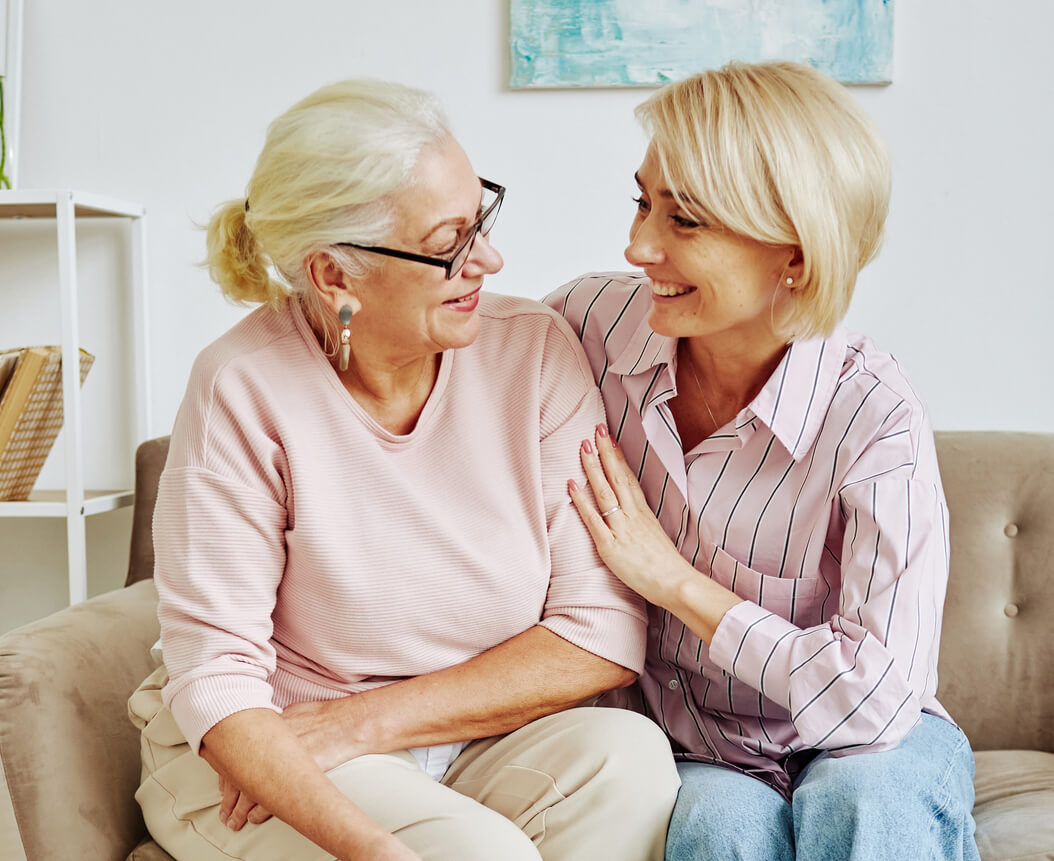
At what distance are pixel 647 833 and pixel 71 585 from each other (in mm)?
1266

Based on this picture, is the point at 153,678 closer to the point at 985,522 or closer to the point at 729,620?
the point at 729,620

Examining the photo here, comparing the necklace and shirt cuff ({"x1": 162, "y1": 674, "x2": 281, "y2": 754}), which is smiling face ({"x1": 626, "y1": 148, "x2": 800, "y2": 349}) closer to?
the necklace

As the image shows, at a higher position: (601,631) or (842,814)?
(601,631)

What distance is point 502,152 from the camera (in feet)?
6.48

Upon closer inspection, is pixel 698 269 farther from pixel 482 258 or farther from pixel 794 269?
pixel 482 258

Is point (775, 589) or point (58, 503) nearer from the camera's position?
point (775, 589)

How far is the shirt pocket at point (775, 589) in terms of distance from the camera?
130 cm

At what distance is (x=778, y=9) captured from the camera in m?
1.87

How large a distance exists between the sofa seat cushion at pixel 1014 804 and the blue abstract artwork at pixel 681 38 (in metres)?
1.20

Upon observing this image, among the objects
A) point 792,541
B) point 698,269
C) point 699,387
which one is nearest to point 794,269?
A: point 698,269

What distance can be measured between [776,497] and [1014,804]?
0.53 metres

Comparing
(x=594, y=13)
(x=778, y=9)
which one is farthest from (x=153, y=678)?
(x=778, y=9)

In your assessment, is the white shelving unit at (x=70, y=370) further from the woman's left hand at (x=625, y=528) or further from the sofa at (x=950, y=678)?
the woman's left hand at (x=625, y=528)

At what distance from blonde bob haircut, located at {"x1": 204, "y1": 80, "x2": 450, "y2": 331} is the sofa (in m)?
0.61
